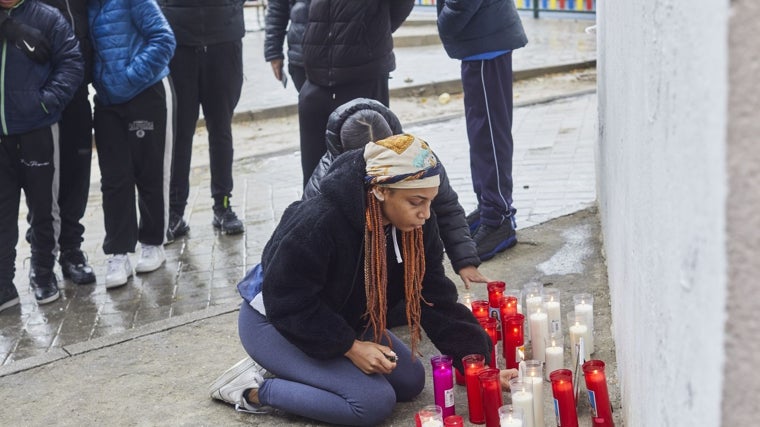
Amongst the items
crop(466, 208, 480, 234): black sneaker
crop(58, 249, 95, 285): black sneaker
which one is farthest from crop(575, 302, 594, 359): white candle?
Answer: crop(58, 249, 95, 285): black sneaker

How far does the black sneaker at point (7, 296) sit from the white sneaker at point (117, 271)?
53 centimetres

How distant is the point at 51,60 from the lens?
221 inches

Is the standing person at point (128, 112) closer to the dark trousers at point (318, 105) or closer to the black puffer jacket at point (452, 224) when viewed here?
the dark trousers at point (318, 105)

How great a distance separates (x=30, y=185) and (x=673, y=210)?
455cm

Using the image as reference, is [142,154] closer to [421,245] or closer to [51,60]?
[51,60]

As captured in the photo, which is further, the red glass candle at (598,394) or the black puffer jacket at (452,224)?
the black puffer jacket at (452,224)

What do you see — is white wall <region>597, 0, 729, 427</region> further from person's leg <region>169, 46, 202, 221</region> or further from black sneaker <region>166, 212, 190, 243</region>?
black sneaker <region>166, 212, 190, 243</region>

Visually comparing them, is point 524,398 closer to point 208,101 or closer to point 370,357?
point 370,357

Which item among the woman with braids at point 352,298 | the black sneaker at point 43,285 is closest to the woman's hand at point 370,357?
the woman with braids at point 352,298

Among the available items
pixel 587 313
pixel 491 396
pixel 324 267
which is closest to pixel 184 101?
pixel 324 267

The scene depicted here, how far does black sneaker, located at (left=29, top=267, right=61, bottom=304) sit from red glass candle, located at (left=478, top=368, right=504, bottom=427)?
3186mm

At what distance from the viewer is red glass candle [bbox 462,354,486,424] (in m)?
3.80

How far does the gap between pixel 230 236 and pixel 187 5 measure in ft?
5.23

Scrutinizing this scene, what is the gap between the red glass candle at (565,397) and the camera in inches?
138
